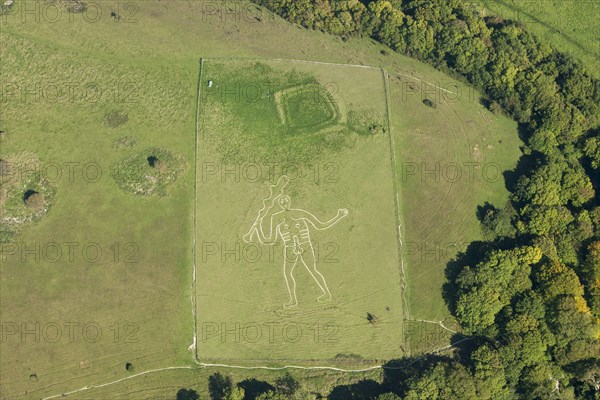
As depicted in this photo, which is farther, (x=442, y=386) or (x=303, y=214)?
(x=303, y=214)

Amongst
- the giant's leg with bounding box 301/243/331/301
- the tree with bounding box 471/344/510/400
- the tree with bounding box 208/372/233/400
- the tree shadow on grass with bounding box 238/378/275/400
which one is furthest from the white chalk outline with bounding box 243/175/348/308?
the tree with bounding box 471/344/510/400

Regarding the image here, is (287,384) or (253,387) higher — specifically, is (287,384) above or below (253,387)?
above

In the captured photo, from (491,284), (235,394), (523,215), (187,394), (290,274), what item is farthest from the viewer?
(523,215)

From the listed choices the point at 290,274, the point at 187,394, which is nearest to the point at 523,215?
the point at 290,274

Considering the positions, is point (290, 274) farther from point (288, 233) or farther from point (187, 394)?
point (187, 394)

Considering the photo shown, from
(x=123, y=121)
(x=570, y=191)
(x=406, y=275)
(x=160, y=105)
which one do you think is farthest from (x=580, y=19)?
(x=123, y=121)

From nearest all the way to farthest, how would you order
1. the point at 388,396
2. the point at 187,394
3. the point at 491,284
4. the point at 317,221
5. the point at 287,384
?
the point at 388,396 → the point at 187,394 → the point at 287,384 → the point at 491,284 → the point at 317,221
